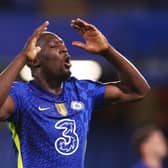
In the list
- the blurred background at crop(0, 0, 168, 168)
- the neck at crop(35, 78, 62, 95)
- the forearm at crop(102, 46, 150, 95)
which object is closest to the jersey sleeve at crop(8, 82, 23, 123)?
the neck at crop(35, 78, 62, 95)

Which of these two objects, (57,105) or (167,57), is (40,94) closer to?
(57,105)

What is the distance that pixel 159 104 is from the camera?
52.7 feet

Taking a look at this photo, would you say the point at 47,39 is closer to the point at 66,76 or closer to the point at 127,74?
the point at 66,76

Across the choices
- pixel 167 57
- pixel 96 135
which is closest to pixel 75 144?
pixel 167 57

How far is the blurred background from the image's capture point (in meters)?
13.1

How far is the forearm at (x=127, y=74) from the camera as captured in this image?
6477 mm

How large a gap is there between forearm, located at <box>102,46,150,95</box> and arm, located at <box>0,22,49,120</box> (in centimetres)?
68

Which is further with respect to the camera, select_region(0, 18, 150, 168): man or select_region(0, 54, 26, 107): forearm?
select_region(0, 18, 150, 168): man

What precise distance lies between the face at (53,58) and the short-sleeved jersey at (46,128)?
16cm

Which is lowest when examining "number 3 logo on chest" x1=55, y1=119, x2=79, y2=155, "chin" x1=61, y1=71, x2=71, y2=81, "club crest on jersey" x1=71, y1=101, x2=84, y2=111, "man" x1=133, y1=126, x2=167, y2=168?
"man" x1=133, y1=126, x2=167, y2=168

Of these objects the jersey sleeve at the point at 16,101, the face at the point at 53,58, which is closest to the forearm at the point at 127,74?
the face at the point at 53,58

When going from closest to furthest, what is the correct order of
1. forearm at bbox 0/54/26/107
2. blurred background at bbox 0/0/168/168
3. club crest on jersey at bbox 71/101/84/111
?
forearm at bbox 0/54/26/107 < club crest on jersey at bbox 71/101/84/111 < blurred background at bbox 0/0/168/168

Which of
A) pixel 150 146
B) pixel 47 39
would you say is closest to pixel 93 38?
pixel 47 39

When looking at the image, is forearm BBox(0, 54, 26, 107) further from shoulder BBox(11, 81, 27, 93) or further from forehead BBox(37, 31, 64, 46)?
forehead BBox(37, 31, 64, 46)
